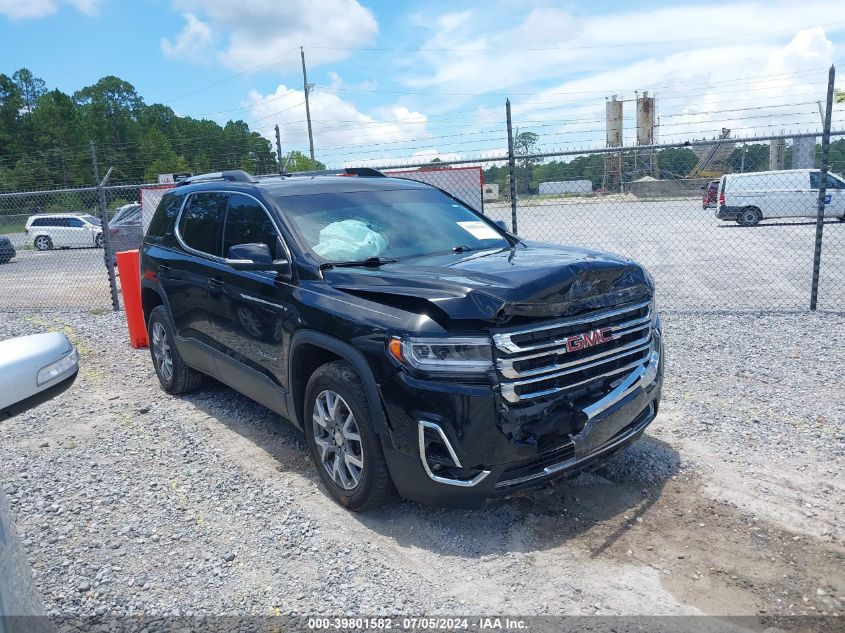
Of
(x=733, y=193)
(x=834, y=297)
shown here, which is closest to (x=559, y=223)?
(x=733, y=193)

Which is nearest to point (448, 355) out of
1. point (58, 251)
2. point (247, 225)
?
point (247, 225)

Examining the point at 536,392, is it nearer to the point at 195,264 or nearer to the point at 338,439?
the point at 338,439

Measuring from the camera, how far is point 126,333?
9141 mm

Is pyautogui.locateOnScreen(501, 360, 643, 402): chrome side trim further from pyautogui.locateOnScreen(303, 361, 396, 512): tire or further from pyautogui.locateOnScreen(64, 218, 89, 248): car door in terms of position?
pyautogui.locateOnScreen(64, 218, 89, 248): car door

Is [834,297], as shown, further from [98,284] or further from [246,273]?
[98,284]

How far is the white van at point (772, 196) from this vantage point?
20.5 m

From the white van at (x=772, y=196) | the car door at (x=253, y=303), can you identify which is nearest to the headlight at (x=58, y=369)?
the car door at (x=253, y=303)

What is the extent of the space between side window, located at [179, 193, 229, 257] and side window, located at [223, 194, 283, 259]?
0.51ft

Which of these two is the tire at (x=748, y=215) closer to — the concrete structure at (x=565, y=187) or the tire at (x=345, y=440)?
the concrete structure at (x=565, y=187)

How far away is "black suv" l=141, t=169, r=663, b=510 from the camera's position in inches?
129

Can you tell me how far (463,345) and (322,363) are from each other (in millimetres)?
1146

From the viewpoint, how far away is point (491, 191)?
1117 cm

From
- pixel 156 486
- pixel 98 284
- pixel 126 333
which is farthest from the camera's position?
pixel 98 284

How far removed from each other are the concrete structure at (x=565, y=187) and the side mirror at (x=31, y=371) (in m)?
8.74
